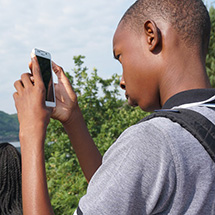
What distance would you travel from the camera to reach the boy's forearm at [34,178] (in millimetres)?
1288

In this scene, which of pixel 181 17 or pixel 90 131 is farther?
pixel 90 131

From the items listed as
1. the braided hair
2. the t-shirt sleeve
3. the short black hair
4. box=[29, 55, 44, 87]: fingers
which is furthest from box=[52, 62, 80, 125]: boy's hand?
the braided hair

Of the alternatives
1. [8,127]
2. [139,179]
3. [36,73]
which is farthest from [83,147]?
[8,127]

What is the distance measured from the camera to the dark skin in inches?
52.7

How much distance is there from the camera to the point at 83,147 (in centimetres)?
196

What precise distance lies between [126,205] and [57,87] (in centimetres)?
117

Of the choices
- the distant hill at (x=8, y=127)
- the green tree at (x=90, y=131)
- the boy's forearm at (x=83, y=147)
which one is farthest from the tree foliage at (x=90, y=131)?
the distant hill at (x=8, y=127)

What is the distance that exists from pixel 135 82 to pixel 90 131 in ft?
14.2

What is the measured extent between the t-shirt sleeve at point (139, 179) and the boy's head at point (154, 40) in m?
0.38

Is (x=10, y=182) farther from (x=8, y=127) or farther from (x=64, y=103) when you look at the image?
(x=8, y=127)

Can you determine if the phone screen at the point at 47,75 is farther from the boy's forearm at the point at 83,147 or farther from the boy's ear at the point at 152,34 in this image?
the boy's ear at the point at 152,34

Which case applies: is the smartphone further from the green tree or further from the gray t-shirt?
the green tree

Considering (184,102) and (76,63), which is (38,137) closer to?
(184,102)

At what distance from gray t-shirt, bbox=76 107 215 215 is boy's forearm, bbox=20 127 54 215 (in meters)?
0.26
